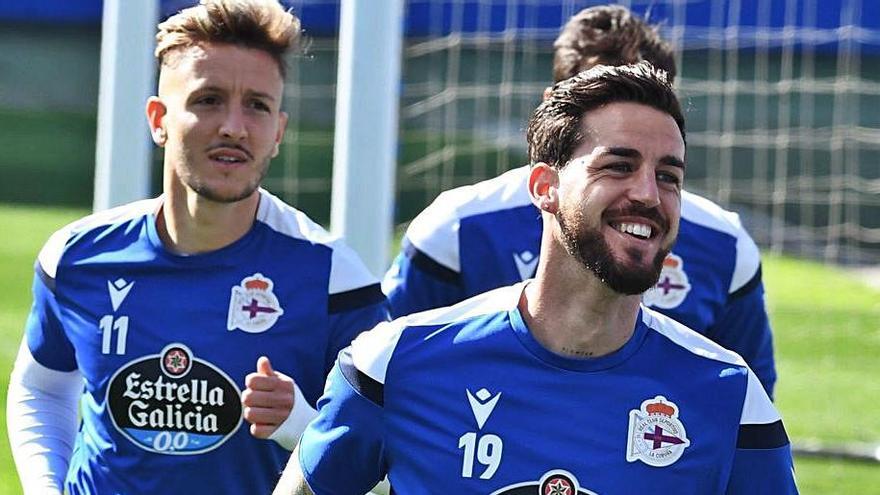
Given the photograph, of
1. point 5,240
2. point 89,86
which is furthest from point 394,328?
point 89,86

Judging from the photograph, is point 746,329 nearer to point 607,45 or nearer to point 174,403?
point 607,45

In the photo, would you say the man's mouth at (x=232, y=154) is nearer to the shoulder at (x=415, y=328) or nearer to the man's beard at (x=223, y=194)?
the man's beard at (x=223, y=194)

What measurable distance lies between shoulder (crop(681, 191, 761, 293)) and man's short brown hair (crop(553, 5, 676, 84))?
39cm

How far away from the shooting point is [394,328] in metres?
3.02

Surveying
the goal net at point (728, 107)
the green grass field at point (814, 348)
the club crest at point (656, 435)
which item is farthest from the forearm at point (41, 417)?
the goal net at point (728, 107)

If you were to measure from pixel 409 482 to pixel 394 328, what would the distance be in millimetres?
281

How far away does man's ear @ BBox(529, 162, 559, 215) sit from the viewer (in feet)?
9.82

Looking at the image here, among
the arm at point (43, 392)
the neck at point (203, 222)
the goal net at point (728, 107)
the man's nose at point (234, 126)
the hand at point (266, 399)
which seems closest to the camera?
the hand at point (266, 399)

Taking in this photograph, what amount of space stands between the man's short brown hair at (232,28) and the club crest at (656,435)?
55.2 inches

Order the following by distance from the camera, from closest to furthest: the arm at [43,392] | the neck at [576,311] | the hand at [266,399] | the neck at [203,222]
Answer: the neck at [576,311]
the hand at [266,399]
the neck at [203,222]
the arm at [43,392]

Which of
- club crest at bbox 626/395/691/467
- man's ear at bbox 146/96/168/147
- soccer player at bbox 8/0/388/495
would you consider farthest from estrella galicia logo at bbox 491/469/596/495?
man's ear at bbox 146/96/168/147

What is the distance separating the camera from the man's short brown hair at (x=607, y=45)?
4.17 meters

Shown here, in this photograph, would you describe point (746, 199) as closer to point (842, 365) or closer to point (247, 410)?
point (842, 365)

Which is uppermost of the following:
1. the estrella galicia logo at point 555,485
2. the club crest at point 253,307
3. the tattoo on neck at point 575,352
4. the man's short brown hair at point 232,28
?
the man's short brown hair at point 232,28
